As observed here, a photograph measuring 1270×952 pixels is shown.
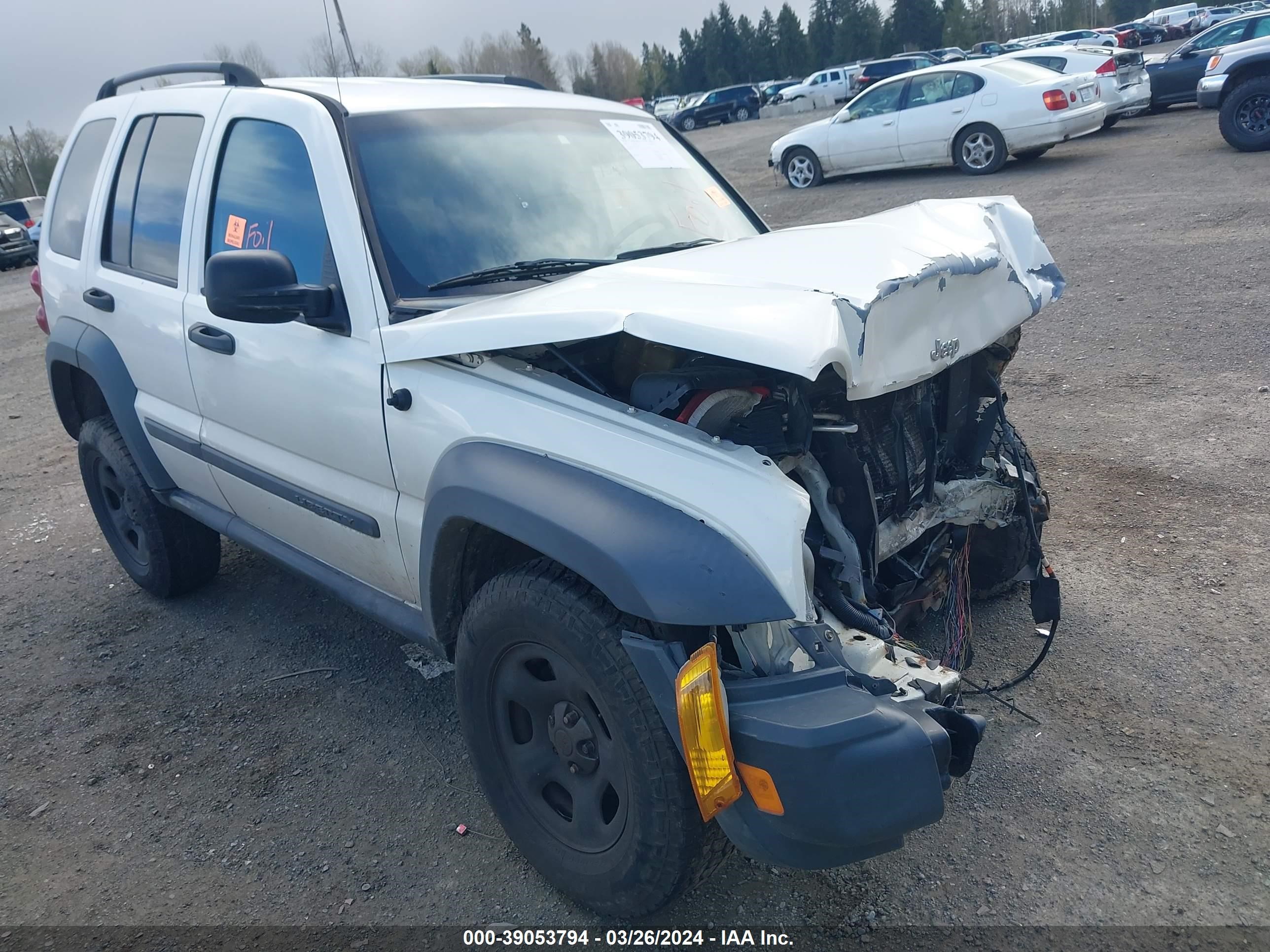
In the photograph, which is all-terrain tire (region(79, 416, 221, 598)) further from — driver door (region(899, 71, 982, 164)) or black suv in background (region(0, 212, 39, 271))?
black suv in background (region(0, 212, 39, 271))

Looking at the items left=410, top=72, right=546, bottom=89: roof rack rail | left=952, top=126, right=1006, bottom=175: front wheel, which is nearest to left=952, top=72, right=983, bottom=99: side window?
left=952, top=126, right=1006, bottom=175: front wheel

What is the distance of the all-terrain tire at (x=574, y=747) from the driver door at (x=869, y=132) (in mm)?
13400

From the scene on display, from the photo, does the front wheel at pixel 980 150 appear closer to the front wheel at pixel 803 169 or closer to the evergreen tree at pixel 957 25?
the front wheel at pixel 803 169

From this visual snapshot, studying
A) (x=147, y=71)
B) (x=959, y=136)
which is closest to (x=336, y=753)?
(x=147, y=71)

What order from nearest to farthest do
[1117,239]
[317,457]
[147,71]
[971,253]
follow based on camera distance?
[971,253] < [317,457] < [147,71] < [1117,239]

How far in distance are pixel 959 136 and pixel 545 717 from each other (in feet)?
43.1

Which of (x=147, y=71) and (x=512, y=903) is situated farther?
(x=147, y=71)

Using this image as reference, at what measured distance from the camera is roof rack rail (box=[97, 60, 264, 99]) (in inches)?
136

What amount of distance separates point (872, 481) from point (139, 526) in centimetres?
329

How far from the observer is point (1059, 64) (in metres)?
14.6

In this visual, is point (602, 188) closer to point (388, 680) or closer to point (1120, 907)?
point (388, 680)

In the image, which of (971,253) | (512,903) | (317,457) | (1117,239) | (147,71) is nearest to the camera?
(512,903)

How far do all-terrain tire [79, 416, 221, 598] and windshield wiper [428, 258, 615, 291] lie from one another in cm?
214

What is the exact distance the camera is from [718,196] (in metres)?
3.85
